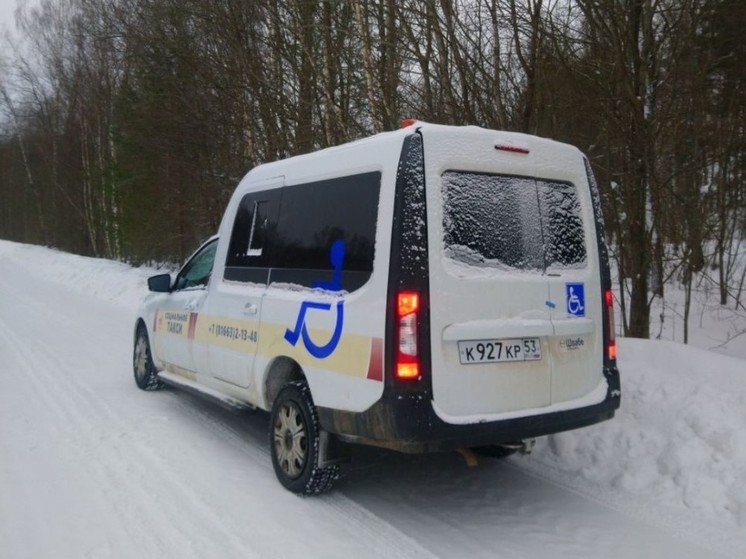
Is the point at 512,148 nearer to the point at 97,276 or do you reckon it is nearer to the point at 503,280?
the point at 503,280

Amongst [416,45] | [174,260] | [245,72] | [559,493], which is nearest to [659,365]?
[559,493]

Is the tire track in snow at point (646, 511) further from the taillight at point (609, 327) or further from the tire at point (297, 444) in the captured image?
the tire at point (297, 444)

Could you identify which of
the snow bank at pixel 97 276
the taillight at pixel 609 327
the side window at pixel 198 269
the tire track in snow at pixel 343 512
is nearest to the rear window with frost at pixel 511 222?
the taillight at pixel 609 327

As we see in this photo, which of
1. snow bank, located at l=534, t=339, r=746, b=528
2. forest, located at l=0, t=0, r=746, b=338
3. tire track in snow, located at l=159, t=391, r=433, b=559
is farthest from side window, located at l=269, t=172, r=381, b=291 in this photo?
forest, located at l=0, t=0, r=746, b=338

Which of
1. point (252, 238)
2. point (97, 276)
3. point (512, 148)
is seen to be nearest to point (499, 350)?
point (512, 148)

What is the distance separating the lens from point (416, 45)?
888 centimetres

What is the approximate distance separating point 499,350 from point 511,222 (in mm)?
793

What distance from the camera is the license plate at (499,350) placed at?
3592 millimetres

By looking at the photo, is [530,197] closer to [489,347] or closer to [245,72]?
[489,347]

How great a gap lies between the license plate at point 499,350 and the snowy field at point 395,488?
1.06 meters

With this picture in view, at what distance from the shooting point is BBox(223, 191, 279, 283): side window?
16.1ft

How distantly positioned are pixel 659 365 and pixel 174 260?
→ 2129cm

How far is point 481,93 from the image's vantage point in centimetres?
853

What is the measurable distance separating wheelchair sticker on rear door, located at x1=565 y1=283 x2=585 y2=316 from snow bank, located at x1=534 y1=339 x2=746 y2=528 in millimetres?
1273
